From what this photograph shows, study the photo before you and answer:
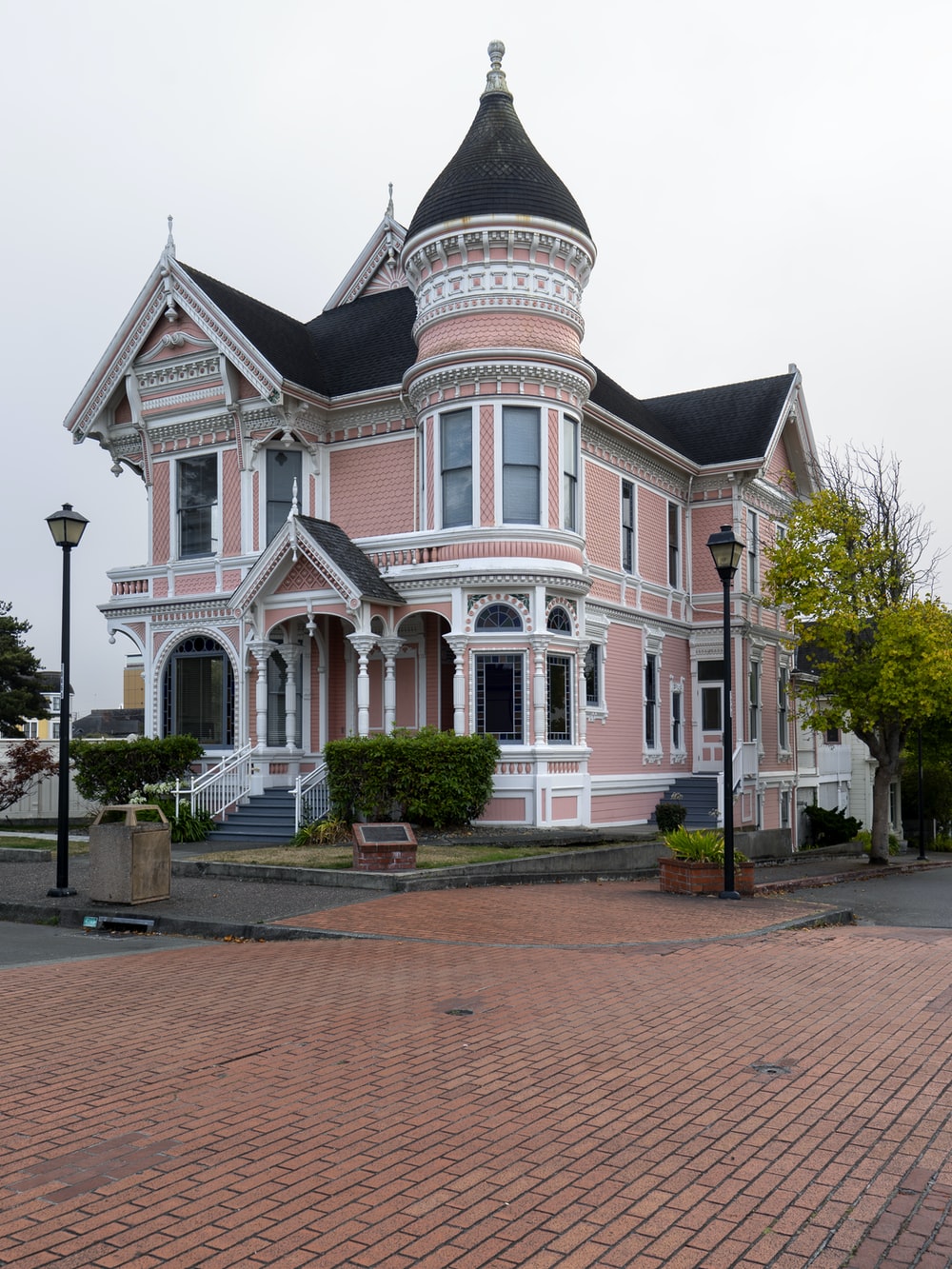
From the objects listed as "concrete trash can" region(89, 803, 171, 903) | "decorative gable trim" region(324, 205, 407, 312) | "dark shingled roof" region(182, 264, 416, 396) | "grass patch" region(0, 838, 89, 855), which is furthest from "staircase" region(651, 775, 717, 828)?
"concrete trash can" region(89, 803, 171, 903)

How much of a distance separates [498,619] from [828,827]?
18160 mm

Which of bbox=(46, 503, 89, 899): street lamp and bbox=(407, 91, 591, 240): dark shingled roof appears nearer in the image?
bbox=(46, 503, 89, 899): street lamp

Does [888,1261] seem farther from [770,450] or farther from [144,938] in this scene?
[770,450]

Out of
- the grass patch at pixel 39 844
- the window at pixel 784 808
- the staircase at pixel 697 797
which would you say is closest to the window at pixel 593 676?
the staircase at pixel 697 797

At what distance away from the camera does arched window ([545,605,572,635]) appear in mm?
22516

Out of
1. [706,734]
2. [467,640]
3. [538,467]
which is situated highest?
[538,467]

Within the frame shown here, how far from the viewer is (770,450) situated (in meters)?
30.0

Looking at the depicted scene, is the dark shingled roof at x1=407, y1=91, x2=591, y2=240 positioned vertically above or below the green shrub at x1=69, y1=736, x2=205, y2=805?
above

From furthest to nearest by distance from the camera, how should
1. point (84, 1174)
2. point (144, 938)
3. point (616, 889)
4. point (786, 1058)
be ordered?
point (616, 889), point (144, 938), point (786, 1058), point (84, 1174)

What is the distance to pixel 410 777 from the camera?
19875 millimetres

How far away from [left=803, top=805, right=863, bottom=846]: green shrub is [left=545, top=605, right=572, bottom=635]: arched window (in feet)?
51.6

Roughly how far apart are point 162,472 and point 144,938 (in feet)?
55.2

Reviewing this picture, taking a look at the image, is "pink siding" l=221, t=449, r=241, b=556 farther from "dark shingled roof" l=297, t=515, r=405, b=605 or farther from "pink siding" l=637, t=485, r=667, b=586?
"pink siding" l=637, t=485, r=667, b=586

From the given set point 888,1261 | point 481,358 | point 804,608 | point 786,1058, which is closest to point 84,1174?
point 888,1261
